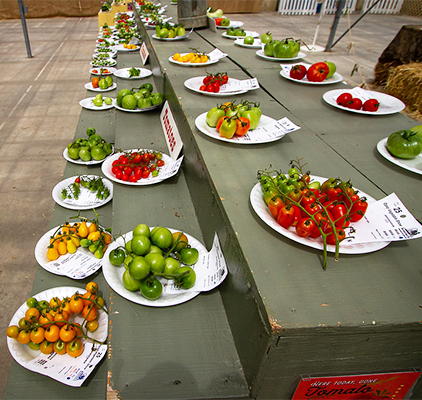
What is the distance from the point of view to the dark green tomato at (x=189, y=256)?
1.07m

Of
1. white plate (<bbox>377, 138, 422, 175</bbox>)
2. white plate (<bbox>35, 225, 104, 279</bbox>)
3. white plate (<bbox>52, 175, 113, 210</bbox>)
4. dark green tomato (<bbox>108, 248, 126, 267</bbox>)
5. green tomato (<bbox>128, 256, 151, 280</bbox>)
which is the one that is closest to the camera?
green tomato (<bbox>128, 256, 151, 280</bbox>)

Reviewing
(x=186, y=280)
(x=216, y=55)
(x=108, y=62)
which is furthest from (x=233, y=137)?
(x=108, y=62)

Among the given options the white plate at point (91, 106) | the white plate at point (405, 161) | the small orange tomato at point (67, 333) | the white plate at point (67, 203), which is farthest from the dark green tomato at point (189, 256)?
the white plate at point (91, 106)

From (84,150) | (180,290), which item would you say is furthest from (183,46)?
(180,290)

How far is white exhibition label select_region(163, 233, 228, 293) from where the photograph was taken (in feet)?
3.23

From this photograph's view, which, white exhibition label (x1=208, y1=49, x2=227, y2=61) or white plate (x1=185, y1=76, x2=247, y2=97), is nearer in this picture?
white plate (x1=185, y1=76, x2=247, y2=97)

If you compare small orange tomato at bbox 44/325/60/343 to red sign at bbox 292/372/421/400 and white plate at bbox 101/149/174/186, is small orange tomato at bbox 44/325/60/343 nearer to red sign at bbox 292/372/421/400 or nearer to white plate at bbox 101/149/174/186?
white plate at bbox 101/149/174/186

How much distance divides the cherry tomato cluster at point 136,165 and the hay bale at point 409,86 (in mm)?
3503

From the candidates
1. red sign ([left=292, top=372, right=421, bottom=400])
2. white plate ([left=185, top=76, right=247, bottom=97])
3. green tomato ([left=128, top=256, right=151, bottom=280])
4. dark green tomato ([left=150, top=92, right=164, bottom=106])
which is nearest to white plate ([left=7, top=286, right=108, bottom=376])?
green tomato ([left=128, top=256, right=151, bottom=280])

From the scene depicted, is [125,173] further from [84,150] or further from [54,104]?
[54,104]

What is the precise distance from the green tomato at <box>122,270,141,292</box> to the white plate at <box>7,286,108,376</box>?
0.43 m

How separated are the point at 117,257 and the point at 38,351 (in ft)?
2.09

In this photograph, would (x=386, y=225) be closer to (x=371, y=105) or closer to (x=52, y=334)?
(x=371, y=105)

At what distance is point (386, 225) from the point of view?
831 mm
